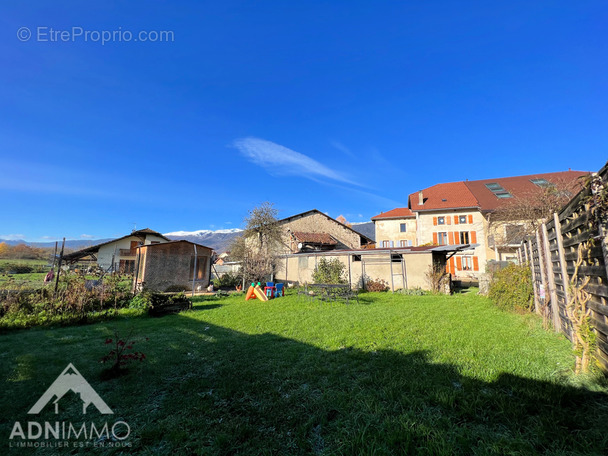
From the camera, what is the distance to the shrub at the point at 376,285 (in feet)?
53.5

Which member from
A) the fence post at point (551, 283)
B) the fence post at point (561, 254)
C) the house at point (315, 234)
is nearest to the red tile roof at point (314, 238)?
the house at point (315, 234)

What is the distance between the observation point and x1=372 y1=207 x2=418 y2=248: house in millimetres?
33188

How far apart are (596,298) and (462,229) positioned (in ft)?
97.1

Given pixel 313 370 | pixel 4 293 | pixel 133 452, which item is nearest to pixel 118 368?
pixel 133 452

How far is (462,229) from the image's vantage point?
95.6ft

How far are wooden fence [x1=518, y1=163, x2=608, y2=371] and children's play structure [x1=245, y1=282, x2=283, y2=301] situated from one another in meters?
10.5

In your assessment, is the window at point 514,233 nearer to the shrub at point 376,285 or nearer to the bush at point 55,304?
the shrub at point 376,285

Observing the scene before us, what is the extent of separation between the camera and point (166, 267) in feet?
57.9

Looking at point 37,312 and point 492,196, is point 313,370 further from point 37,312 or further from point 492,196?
point 492,196

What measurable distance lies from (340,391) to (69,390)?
A: 3892mm

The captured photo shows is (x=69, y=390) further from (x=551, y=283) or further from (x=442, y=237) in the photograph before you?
(x=442, y=237)

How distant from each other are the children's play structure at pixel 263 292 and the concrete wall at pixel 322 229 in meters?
11.3

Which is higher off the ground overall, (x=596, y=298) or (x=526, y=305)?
(x=596, y=298)

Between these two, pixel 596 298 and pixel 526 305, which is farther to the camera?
pixel 526 305
